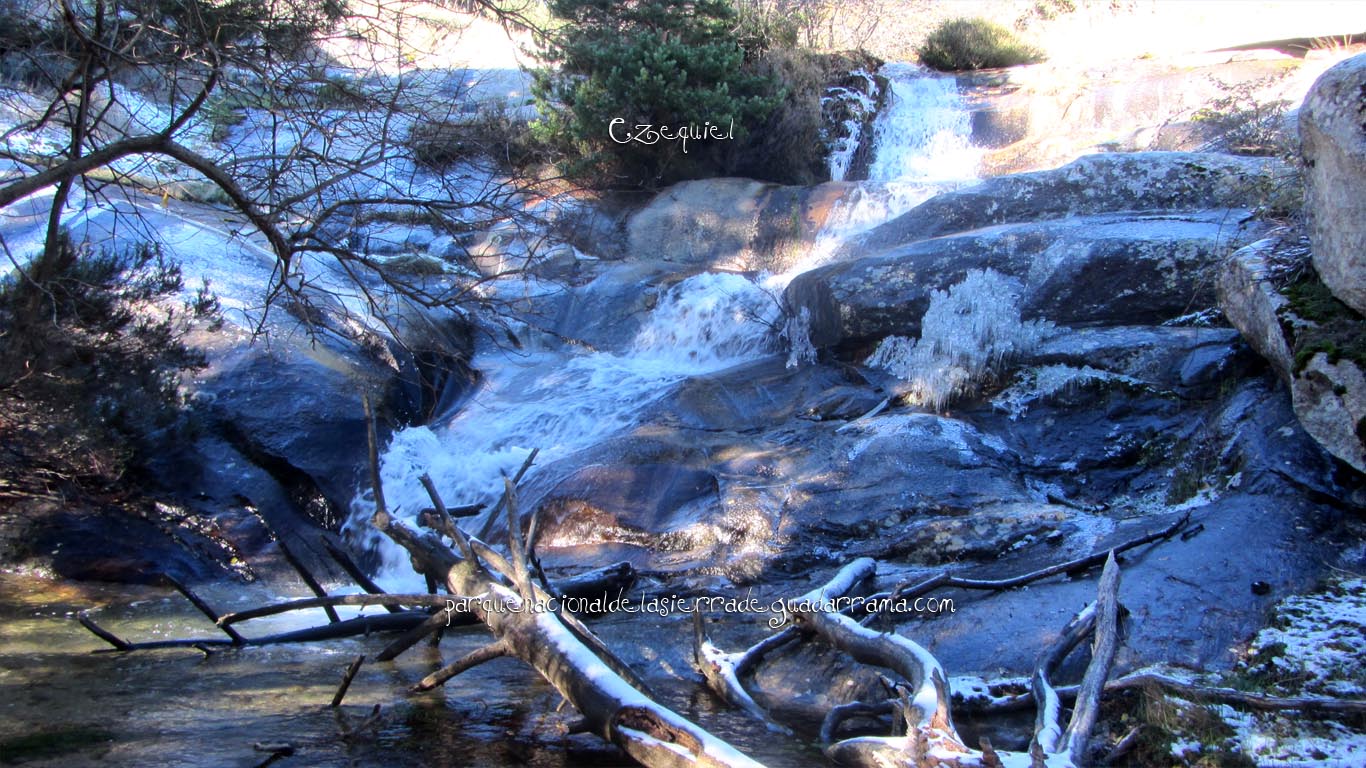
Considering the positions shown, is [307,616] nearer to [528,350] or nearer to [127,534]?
[127,534]

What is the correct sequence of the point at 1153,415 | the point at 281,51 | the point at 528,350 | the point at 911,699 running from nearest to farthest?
the point at 911,699, the point at 281,51, the point at 1153,415, the point at 528,350

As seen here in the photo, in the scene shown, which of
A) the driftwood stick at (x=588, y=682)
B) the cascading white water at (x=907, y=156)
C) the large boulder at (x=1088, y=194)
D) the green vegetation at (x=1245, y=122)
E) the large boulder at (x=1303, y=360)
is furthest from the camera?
the cascading white water at (x=907, y=156)

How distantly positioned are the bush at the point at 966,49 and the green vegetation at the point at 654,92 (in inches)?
177

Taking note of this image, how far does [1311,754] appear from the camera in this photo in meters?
3.51

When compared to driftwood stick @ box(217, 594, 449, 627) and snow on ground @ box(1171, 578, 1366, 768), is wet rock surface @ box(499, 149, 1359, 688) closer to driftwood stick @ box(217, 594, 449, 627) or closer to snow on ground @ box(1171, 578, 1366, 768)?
snow on ground @ box(1171, 578, 1366, 768)

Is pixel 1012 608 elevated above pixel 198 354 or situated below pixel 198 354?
below

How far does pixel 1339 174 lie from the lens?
16.9 ft

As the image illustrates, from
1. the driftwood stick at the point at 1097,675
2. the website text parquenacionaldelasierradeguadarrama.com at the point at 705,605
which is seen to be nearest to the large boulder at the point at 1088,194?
the website text parquenacionaldelasierradeguadarrama.com at the point at 705,605

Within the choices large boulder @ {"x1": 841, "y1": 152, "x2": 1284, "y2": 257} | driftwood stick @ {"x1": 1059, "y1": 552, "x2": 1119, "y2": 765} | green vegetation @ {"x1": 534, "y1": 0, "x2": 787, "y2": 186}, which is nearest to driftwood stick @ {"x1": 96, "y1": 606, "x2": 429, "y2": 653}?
driftwood stick @ {"x1": 1059, "y1": 552, "x2": 1119, "y2": 765}

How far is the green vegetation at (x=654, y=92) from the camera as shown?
14055mm

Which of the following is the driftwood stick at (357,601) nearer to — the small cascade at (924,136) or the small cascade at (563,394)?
the small cascade at (563,394)

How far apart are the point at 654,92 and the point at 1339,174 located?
10155 mm

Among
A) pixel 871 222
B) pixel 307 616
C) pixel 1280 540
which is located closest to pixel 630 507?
pixel 307 616

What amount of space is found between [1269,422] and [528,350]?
816cm
